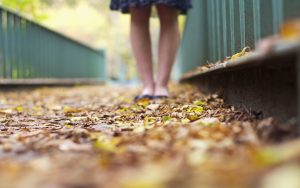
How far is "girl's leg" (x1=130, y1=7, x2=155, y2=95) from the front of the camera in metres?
3.39

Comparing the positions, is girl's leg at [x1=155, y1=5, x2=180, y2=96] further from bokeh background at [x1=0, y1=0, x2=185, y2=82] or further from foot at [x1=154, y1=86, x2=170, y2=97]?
bokeh background at [x1=0, y1=0, x2=185, y2=82]

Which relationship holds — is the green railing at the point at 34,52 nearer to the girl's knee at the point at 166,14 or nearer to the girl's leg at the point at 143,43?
the girl's leg at the point at 143,43

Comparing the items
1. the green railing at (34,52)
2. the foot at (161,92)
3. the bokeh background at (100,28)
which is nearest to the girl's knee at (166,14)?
the foot at (161,92)

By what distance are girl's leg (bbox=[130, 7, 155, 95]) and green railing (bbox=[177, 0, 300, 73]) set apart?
0.39m

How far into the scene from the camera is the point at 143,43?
11.4ft

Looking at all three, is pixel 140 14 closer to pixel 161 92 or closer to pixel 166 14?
pixel 166 14

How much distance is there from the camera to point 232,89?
228 cm

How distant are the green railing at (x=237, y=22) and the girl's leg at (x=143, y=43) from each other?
386 mm

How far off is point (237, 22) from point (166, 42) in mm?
1271

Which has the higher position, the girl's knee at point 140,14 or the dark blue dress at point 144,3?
the dark blue dress at point 144,3

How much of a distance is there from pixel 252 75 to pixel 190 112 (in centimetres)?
55

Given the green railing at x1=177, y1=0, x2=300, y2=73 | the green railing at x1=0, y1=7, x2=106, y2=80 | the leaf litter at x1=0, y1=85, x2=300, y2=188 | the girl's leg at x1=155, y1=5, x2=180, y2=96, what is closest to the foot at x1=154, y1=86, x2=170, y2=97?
the girl's leg at x1=155, y1=5, x2=180, y2=96

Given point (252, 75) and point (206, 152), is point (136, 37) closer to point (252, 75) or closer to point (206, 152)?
point (252, 75)

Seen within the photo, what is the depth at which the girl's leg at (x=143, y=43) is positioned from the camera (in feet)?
11.1
